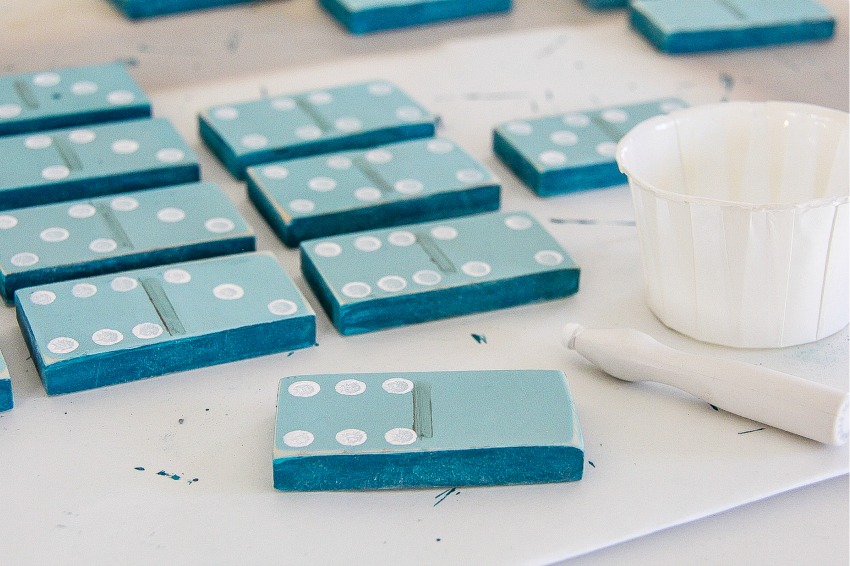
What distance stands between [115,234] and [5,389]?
0.23m

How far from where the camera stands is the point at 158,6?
5.32ft

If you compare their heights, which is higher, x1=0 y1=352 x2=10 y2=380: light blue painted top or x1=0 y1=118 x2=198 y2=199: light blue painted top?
x1=0 y1=118 x2=198 y2=199: light blue painted top

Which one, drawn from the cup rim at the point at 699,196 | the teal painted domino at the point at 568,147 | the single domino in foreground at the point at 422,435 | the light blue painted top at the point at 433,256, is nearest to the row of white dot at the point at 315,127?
the teal painted domino at the point at 568,147

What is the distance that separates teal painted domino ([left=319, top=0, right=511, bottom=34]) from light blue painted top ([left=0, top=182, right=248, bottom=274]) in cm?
53

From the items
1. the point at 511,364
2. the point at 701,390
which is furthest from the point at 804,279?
the point at 511,364

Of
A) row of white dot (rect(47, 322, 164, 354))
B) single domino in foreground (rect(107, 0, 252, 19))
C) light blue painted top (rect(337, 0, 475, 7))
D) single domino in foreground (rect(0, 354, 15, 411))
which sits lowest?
single domino in foreground (rect(0, 354, 15, 411))

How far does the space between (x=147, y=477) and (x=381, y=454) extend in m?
0.17

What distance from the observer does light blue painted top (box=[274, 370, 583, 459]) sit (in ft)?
2.64

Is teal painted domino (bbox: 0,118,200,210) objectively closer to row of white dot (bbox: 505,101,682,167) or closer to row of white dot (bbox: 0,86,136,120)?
row of white dot (bbox: 0,86,136,120)

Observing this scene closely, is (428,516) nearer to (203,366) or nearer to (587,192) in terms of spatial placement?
(203,366)

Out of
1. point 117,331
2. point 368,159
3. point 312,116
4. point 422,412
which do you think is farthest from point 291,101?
point 422,412

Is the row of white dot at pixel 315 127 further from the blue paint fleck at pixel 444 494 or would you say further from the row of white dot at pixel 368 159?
the blue paint fleck at pixel 444 494

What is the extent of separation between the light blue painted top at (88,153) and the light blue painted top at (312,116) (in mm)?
64

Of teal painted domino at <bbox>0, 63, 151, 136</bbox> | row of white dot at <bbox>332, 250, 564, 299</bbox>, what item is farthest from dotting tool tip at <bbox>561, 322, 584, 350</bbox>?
teal painted domino at <bbox>0, 63, 151, 136</bbox>
